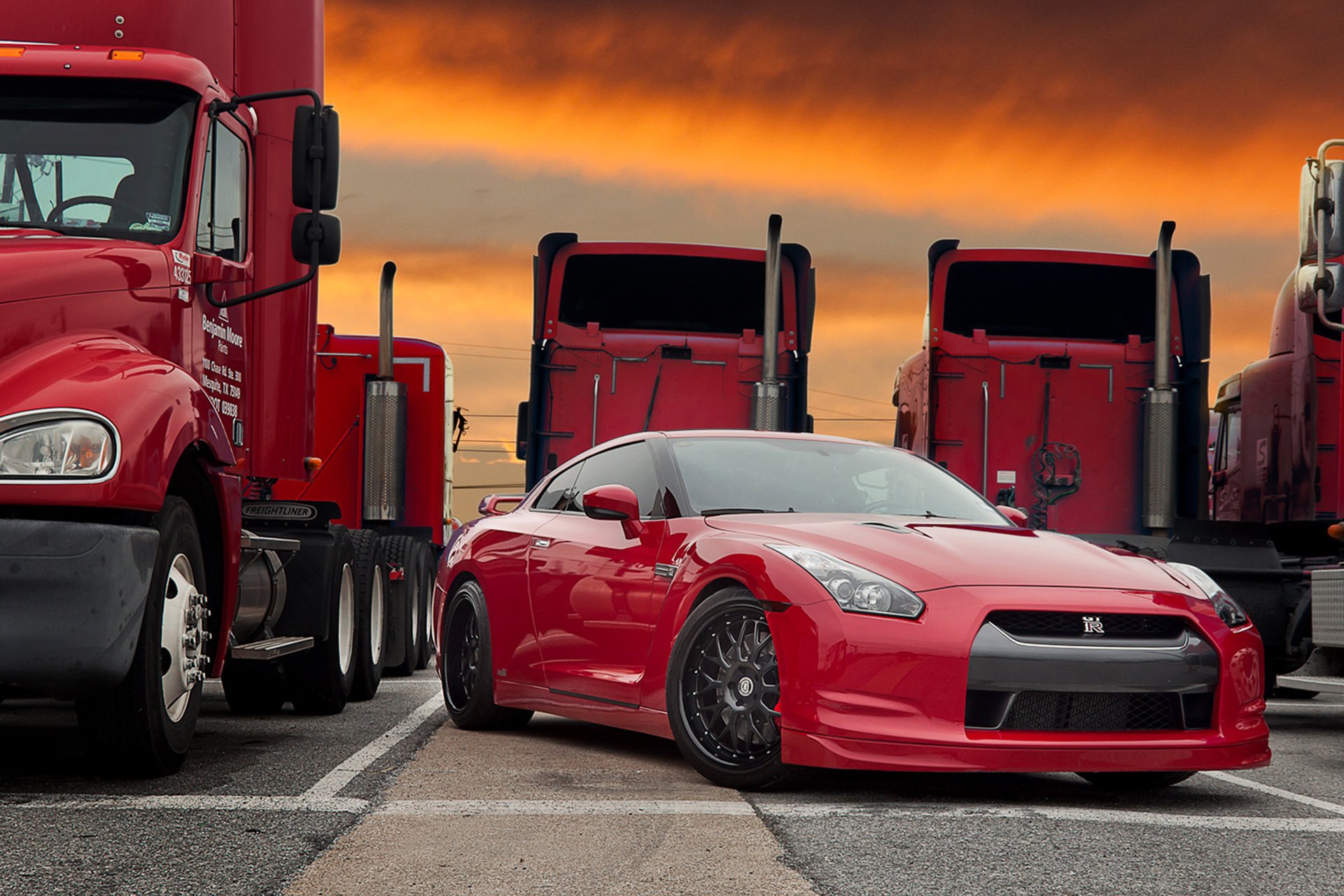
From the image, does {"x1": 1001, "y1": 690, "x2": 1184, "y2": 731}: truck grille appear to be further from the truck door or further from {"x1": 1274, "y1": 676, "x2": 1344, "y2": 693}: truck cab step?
the truck door

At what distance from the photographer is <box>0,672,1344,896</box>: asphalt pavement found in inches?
176

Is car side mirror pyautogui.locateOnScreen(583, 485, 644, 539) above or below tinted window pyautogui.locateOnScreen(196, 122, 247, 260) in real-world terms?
below

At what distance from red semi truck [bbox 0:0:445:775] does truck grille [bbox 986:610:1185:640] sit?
3016 mm

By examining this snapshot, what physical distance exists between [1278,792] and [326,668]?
5.45 metres

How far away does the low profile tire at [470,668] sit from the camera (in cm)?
844

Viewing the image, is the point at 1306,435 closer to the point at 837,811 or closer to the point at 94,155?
the point at 837,811

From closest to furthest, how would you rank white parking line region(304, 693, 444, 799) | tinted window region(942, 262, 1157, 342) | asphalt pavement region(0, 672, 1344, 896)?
asphalt pavement region(0, 672, 1344, 896) → white parking line region(304, 693, 444, 799) → tinted window region(942, 262, 1157, 342)

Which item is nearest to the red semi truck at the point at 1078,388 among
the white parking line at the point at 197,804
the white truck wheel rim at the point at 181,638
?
the white truck wheel rim at the point at 181,638

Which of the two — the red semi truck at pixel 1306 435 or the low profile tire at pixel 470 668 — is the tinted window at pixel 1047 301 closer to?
the red semi truck at pixel 1306 435

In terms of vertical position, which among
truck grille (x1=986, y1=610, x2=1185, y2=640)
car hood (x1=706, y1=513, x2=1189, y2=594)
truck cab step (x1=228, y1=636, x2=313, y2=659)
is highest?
car hood (x1=706, y1=513, x2=1189, y2=594)

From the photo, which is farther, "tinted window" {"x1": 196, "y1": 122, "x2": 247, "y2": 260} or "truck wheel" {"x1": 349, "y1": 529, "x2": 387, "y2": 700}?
"truck wheel" {"x1": 349, "y1": 529, "x2": 387, "y2": 700}

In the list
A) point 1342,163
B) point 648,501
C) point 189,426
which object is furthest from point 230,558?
point 1342,163

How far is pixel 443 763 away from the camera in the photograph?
7.03m

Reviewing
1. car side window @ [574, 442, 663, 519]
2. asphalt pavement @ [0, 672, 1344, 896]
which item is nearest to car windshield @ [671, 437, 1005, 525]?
car side window @ [574, 442, 663, 519]
